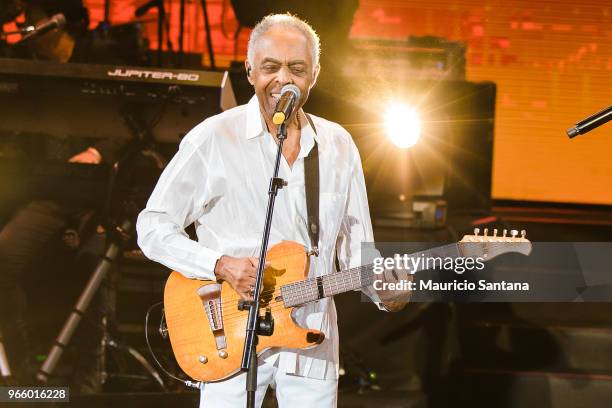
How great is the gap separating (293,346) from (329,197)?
56cm

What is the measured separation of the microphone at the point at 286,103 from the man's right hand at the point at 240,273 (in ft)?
1.62

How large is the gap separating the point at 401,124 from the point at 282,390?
3316mm

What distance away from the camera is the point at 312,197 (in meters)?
2.93

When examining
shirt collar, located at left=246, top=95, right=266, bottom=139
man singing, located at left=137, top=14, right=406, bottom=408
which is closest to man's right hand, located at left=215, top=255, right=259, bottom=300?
man singing, located at left=137, top=14, right=406, bottom=408

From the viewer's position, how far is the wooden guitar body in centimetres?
283

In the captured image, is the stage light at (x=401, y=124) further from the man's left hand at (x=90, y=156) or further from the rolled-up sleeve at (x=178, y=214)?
the rolled-up sleeve at (x=178, y=214)

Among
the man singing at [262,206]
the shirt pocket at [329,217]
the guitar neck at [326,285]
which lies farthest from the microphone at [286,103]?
the guitar neck at [326,285]

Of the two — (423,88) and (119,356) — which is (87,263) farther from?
(423,88)

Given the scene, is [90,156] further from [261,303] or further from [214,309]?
[261,303]

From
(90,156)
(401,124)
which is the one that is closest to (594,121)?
(401,124)

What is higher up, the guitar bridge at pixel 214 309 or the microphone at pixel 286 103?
the microphone at pixel 286 103

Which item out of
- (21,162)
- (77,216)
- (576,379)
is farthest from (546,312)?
(21,162)

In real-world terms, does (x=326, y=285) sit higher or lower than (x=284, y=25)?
lower

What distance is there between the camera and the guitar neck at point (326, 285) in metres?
2.85
